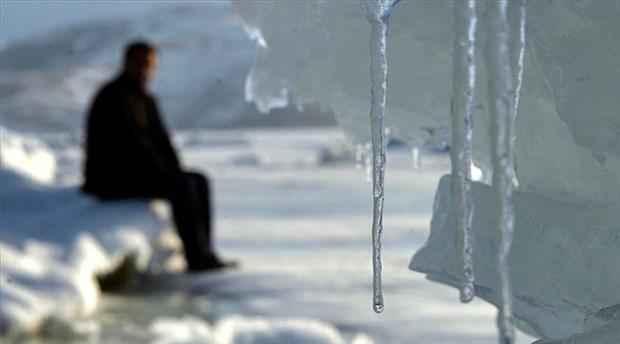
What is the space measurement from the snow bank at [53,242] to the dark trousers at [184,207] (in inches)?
3.8

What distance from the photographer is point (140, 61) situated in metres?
5.52

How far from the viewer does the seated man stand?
5.45 metres

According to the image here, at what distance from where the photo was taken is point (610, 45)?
1632 millimetres

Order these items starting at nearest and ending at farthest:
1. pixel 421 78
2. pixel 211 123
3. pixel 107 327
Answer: pixel 421 78, pixel 107 327, pixel 211 123

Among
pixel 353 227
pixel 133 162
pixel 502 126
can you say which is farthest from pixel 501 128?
pixel 353 227

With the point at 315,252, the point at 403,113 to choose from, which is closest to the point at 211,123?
the point at 315,252

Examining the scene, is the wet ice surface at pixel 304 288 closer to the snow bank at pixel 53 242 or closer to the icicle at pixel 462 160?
the snow bank at pixel 53 242

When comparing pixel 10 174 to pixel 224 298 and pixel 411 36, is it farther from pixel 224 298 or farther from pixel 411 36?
pixel 411 36

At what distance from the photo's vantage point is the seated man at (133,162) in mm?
5453

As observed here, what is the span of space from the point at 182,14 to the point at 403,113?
217ft

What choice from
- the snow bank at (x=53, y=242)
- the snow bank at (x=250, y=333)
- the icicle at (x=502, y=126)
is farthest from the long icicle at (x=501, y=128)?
the snow bank at (x=53, y=242)

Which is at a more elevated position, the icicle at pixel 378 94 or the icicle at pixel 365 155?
the icicle at pixel 378 94

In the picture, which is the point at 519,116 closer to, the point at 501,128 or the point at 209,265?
the point at 501,128

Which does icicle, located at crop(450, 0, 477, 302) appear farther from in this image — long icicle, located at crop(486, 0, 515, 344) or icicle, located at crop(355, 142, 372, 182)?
icicle, located at crop(355, 142, 372, 182)
